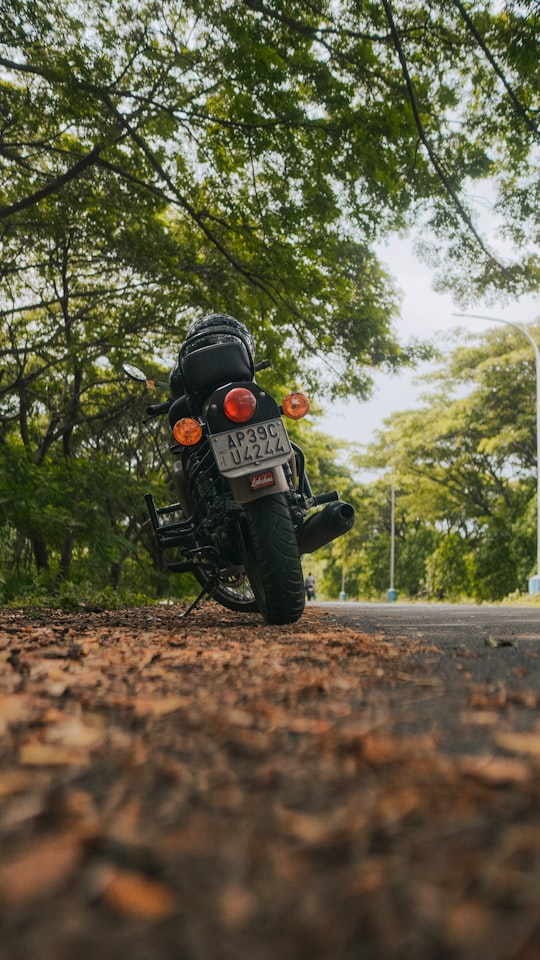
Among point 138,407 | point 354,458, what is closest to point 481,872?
point 138,407

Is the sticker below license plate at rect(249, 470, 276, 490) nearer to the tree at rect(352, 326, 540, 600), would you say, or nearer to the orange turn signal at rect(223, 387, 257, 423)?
the orange turn signal at rect(223, 387, 257, 423)

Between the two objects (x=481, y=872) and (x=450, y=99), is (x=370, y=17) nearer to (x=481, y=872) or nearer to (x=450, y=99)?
(x=450, y=99)

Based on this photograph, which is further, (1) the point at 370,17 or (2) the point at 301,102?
(2) the point at 301,102

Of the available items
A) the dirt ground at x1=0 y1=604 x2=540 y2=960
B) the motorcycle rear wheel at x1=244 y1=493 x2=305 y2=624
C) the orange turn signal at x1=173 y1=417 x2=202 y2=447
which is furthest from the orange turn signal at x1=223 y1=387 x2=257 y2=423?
the dirt ground at x1=0 y1=604 x2=540 y2=960

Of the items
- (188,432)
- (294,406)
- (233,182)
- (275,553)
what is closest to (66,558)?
(233,182)

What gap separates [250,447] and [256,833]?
11.4 ft

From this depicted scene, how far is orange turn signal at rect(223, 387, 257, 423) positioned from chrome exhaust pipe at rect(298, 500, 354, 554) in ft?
2.56

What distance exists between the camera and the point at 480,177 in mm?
8398

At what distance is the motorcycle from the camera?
4.38 metres

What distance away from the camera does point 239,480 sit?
172 inches

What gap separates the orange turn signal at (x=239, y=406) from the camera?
4.47 meters

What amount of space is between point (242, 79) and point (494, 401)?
1781 centimetres

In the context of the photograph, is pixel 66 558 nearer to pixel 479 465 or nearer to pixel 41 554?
pixel 41 554

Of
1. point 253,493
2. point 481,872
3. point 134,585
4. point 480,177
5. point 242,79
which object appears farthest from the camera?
point 134,585
